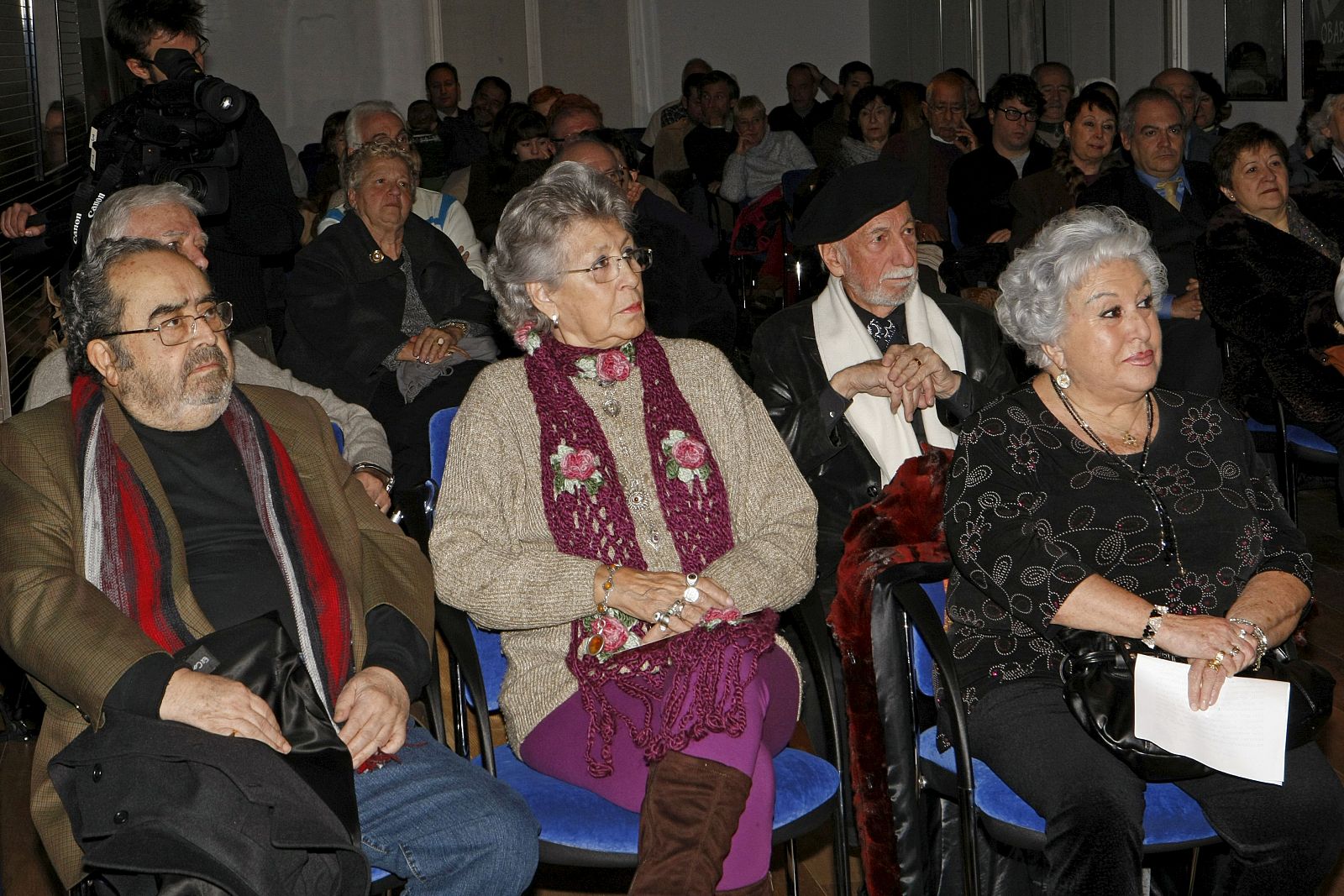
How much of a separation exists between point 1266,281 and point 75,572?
11.1 ft

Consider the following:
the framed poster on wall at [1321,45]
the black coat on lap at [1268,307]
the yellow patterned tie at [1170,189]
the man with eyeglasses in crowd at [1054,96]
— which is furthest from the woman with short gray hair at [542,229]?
the man with eyeglasses in crowd at [1054,96]

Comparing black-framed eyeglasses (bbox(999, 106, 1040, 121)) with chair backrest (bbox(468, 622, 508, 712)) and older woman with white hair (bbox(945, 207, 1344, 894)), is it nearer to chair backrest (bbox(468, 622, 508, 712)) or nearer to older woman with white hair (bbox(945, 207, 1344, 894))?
older woman with white hair (bbox(945, 207, 1344, 894))

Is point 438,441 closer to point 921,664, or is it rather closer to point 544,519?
point 544,519

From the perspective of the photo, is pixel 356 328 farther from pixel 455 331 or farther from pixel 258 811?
pixel 258 811

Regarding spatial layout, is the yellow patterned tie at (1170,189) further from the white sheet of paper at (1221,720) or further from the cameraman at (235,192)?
the white sheet of paper at (1221,720)

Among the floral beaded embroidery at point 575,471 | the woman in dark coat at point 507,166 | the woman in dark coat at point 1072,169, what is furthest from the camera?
the woman in dark coat at point 507,166

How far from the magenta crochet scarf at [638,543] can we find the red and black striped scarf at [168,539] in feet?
1.30

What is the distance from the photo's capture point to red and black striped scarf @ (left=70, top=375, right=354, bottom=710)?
82.9 inches

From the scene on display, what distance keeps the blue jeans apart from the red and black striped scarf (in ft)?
0.65

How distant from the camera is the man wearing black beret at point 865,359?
279 centimetres

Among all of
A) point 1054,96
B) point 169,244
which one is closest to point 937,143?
point 1054,96

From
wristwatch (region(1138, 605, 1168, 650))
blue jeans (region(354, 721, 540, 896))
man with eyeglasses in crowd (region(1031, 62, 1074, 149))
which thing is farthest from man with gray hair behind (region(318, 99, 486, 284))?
man with eyeglasses in crowd (region(1031, 62, 1074, 149))

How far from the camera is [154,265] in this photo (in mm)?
2244

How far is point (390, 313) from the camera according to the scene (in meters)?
3.88
